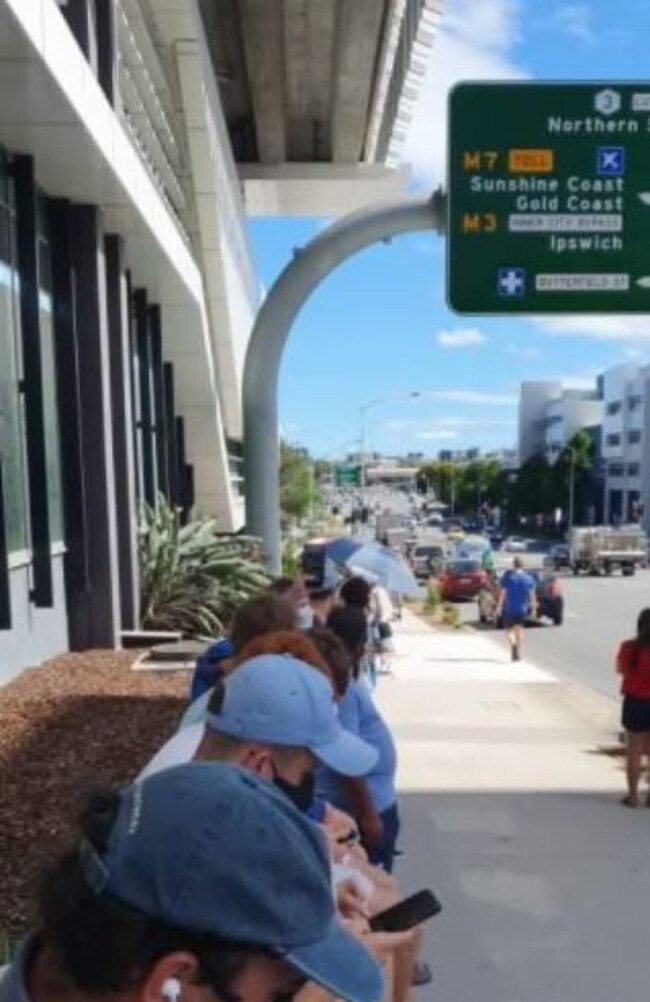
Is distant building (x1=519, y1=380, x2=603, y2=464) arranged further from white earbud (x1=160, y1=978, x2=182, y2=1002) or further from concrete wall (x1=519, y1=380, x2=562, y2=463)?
white earbud (x1=160, y1=978, x2=182, y2=1002)

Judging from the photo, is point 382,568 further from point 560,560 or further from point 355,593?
point 560,560

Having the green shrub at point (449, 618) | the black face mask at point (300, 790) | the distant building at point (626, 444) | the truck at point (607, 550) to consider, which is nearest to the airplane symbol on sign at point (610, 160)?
the black face mask at point (300, 790)

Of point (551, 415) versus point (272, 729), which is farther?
point (551, 415)

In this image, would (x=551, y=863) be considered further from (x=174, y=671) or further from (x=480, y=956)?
(x=174, y=671)

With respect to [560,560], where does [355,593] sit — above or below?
above

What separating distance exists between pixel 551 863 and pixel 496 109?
6828 mm

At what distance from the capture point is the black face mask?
2523 mm

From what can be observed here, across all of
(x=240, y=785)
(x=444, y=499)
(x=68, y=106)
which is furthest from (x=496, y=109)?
(x=444, y=499)

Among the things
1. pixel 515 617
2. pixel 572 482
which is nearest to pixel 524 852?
pixel 515 617

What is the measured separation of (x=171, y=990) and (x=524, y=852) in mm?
5842

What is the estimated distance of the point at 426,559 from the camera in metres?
48.3

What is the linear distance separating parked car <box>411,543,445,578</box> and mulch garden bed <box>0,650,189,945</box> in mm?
33289

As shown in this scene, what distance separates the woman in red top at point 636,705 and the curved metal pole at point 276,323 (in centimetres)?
321

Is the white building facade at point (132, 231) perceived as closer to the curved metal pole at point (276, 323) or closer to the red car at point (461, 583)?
the curved metal pole at point (276, 323)
